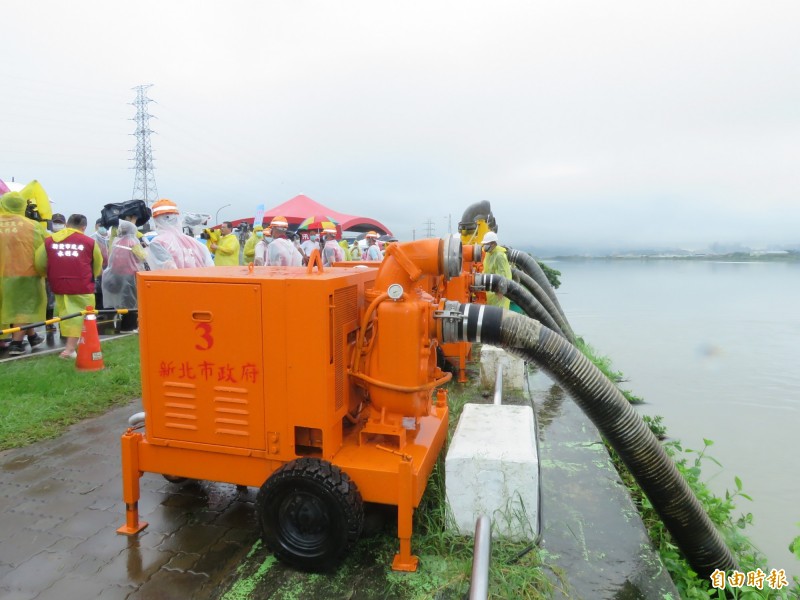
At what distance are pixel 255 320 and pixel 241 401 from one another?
46 cm

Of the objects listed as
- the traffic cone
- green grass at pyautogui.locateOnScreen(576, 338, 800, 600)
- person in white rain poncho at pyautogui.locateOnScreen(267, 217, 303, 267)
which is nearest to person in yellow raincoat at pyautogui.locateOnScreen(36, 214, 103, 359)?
the traffic cone

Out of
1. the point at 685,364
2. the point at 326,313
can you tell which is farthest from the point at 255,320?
the point at 685,364

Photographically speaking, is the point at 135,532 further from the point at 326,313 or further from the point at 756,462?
the point at 756,462

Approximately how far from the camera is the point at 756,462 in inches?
218

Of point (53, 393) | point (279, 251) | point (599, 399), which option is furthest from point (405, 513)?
point (279, 251)

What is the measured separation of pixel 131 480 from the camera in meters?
2.95

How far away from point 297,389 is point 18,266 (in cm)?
606

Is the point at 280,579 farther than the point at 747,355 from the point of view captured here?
No

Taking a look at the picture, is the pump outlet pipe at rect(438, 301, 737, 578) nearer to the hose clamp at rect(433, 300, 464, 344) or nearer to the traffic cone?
the hose clamp at rect(433, 300, 464, 344)

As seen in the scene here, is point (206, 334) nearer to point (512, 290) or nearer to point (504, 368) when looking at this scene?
point (504, 368)

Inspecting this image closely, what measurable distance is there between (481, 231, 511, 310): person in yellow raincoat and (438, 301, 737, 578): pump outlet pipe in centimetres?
383

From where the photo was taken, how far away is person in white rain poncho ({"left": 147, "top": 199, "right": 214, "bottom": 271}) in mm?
5645

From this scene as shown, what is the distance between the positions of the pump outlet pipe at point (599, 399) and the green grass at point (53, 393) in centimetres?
370

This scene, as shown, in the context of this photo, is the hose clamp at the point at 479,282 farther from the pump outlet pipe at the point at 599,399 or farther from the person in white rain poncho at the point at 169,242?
the person in white rain poncho at the point at 169,242
